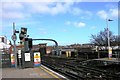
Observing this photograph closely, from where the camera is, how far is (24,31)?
2438cm

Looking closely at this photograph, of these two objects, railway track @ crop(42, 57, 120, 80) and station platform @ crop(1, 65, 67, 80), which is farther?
railway track @ crop(42, 57, 120, 80)

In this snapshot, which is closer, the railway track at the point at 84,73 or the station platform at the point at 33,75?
the station platform at the point at 33,75

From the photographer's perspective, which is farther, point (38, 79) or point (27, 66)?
point (27, 66)

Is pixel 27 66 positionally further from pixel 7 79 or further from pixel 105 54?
pixel 105 54

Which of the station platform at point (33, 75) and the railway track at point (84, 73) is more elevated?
the station platform at point (33, 75)

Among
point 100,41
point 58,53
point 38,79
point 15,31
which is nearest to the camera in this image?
point 38,79

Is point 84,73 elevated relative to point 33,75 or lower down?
Answer: lower down

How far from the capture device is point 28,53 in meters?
27.0

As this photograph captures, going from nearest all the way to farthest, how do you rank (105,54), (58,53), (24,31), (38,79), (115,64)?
1. (38,79)
2. (24,31)
3. (115,64)
4. (105,54)
5. (58,53)

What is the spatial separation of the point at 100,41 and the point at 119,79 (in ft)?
295

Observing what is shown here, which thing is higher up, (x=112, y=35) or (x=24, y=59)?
(x=112, y=35)

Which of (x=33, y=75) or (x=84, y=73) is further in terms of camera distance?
(x=84, y=73)

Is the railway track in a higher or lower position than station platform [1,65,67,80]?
lower

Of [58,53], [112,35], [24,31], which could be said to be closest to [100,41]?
[112,35]
